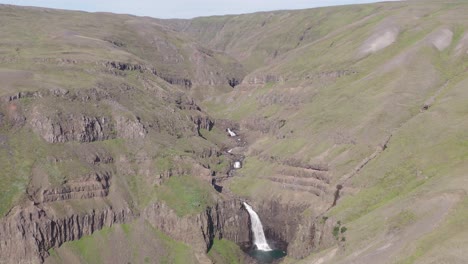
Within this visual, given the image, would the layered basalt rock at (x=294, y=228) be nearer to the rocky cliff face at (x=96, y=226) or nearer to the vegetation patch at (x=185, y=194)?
the rocky cliff face at (x=96, y=226)

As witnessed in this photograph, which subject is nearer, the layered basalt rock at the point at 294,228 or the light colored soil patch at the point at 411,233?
the light colored soil patch at the point at 411,233

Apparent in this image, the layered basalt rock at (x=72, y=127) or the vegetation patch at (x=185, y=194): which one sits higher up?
the layered basalt rock at (x=72, y=127)

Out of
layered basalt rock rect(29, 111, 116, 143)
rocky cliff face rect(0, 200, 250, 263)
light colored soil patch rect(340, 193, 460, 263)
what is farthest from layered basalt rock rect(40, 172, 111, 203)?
light colored soil patch rect(340, 193, 460, 263)

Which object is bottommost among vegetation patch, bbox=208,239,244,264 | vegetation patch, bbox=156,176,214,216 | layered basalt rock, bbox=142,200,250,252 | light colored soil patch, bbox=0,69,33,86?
vegetation patch, bbox=208,239,244,264

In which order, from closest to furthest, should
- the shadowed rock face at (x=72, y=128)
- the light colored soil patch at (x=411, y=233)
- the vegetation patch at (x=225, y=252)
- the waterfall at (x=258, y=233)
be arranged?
the light colored soil patch at (x=411, y=233)
the vegetation patch at (x=225, y=252)
the shadowed rock face at (x=72, y=128)
the waterfall at (x=258, y=233)

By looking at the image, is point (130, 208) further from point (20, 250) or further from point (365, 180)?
point (365, 180)

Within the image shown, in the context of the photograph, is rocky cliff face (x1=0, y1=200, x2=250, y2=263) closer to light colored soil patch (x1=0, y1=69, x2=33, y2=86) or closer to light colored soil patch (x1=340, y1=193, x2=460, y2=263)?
light colored soil patch (x1=340, y1=193, x2=460, y2=263)

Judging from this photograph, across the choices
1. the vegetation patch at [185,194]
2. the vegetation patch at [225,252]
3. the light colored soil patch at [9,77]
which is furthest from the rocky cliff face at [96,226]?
the light colored soil patch at [9,77]

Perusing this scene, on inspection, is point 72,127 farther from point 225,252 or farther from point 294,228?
point 294,228

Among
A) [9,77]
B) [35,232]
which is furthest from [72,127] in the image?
[35,232]

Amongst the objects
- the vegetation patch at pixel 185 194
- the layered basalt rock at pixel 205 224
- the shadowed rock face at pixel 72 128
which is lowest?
the layered basalt rock at pixel 205 224
